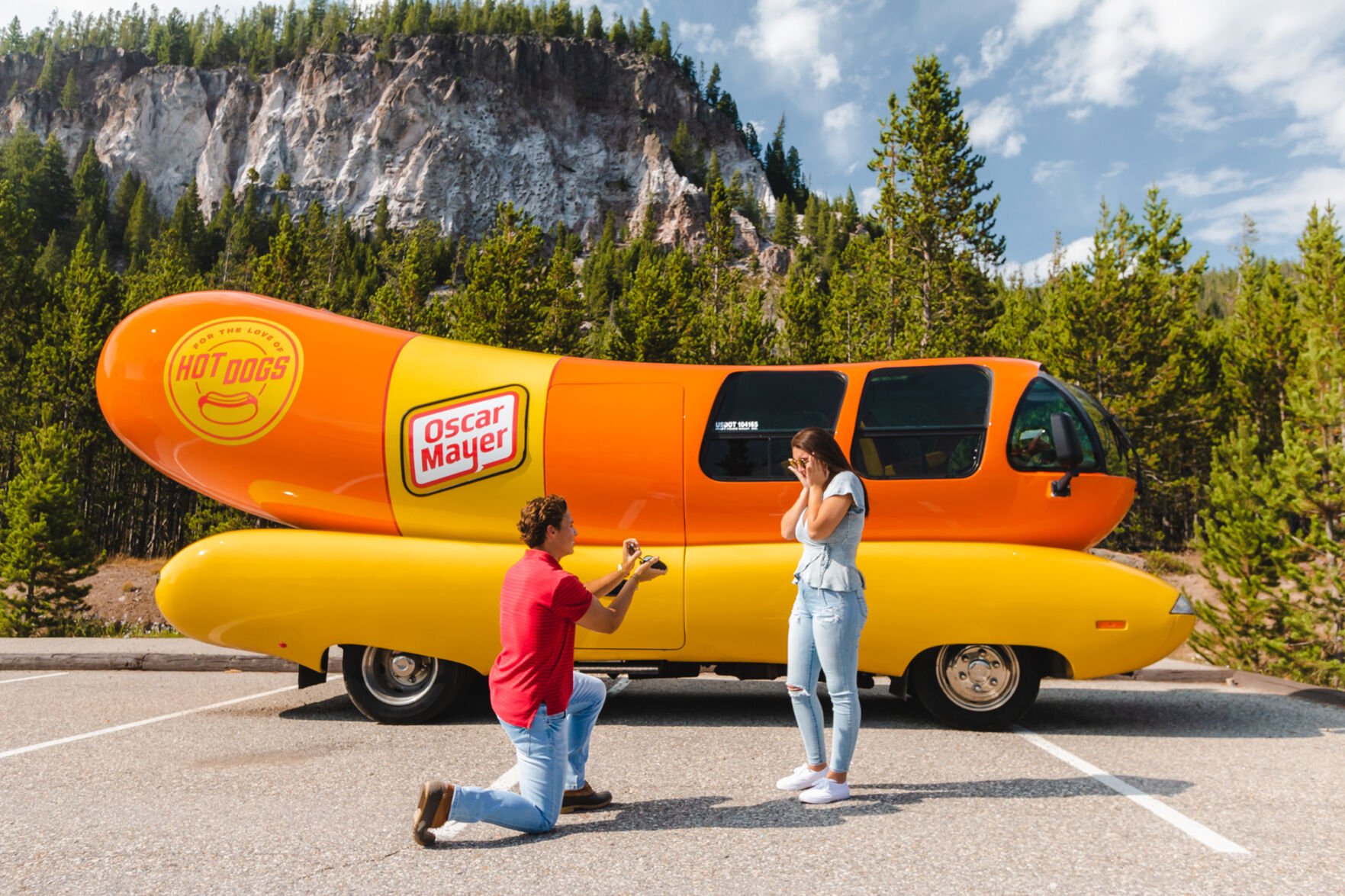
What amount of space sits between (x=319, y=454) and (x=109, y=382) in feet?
5.94

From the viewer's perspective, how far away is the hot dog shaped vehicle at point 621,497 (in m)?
6.18

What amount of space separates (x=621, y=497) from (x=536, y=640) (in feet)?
9.60

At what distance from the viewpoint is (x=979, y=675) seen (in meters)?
6.24

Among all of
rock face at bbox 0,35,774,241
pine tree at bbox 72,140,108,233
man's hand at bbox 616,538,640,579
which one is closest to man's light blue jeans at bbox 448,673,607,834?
man's hand at bbox 616,538,640,579

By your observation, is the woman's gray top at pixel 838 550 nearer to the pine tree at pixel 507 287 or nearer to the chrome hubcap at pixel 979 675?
the chrome hubcap at pixel 979 675

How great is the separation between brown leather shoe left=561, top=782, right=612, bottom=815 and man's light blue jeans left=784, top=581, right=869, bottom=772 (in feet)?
3.26

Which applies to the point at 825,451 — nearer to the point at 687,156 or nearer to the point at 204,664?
the point at 204,664

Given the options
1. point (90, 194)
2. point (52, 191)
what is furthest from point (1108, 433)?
point (52, 191)

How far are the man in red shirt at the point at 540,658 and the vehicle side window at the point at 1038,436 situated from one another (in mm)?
3629

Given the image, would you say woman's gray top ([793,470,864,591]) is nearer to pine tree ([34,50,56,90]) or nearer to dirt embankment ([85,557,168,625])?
dirt embankment ([85,557,168,625])

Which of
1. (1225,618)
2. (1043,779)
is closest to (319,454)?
(1043,779)

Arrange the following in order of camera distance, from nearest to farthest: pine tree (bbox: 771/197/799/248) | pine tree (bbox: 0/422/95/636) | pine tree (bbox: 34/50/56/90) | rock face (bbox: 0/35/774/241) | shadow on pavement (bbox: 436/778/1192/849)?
shadow on pavement (bbox: 436/778/1192/849) → pine tree (bbox: 0/422/95/636) → rock face (bbox: 0/35/774/241) → pine tree (bbox: 771/197/799/248) → pine tree (bbox: 34/50/56/90)

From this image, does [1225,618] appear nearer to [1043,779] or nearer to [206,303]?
[1043,779]

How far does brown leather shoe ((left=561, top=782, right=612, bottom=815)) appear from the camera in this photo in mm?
4133
